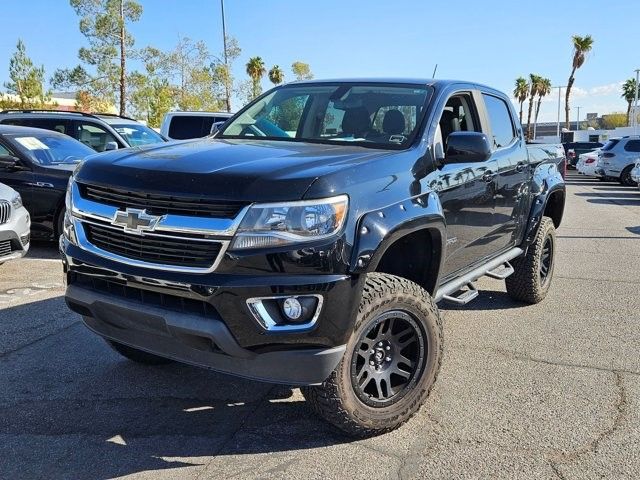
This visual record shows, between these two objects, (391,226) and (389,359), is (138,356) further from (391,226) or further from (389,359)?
(391,226)

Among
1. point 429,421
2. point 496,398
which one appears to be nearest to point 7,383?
point 429,421

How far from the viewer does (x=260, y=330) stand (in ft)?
8.71

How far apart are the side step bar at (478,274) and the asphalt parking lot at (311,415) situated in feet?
1.60

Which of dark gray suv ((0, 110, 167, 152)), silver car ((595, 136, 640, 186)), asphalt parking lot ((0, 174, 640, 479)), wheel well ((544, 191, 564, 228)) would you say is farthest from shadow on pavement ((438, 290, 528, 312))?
silver car ((595, 136, 640, 186))

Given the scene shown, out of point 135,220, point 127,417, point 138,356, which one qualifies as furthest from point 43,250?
point 135,220

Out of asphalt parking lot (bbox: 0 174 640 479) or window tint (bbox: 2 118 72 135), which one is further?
window tint (bbox: 2 118 72 135)

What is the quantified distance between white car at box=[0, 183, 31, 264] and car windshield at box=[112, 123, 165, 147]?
6373 mm

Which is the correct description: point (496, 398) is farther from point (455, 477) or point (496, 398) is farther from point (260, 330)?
point (260, 330)

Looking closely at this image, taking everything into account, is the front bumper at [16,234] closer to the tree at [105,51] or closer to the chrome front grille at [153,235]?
the chrome front grille at [153,235]

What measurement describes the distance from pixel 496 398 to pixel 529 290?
7.25ft

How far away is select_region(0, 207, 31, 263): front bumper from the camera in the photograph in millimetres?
6144

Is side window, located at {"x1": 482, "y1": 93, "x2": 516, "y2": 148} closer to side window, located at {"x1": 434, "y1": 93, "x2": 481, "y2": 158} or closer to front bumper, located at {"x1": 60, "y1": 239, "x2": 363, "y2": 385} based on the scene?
side window, located at {"x1": 434, "y1": 93, "x2": 481, "y2": 158}

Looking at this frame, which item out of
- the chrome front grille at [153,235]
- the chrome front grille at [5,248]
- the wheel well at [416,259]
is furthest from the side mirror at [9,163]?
the wheel well at [416,259]

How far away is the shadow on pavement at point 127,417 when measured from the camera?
9.75 feet
